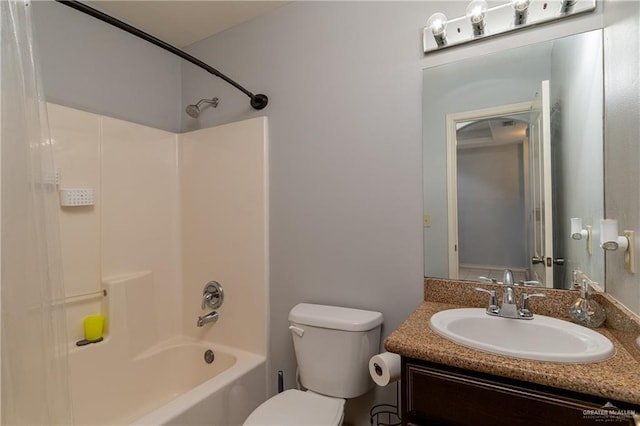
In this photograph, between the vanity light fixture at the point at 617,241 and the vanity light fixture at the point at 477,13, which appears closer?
the vanity light fixture at the point at 617,241

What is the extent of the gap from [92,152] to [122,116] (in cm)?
34

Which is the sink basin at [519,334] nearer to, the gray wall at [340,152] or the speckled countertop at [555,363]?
the speckled countertop at [555,363]

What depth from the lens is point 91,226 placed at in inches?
71.0

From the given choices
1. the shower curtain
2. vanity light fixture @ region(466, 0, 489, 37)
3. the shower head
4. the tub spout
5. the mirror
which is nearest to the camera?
the shower curtain

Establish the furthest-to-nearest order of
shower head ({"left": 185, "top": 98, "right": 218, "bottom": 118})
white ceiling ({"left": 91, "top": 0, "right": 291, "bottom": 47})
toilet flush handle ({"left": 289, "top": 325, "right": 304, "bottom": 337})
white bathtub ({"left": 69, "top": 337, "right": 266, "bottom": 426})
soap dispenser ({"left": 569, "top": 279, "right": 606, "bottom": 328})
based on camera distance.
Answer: shower head ({"left": 185, "top": 98, "right": 218, "bottom": 118}), white ceiling ({"left": 91, "top": 0, "right": 291, "bottom": 47}), toilet flush handle ({"left": 289, "top": 325, "right": 304, "bottom": 337}), white bathtub ({"left": 69, "top": 337, "right": 266, "bottom": 426}), soap dispenser ({"left": 569, "top": 279, "right": 606, "bottom": 328})

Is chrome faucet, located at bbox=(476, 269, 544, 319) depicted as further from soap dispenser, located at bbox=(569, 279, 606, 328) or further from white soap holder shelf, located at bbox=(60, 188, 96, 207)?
white soap holder shelf, located at bbox=(60, 188, 96, 207)

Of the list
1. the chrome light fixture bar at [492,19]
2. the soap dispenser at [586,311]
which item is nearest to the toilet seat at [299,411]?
the soap dispenser at [586,311]

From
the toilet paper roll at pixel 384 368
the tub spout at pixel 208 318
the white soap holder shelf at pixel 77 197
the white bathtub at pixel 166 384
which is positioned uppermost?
the white soap holder shelf at pixel 77 197

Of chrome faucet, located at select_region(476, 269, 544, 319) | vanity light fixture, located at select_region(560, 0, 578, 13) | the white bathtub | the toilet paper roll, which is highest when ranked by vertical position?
vanity light fixture, located at select_region(560, 0, 578, 13)

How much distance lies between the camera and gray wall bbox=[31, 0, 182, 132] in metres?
1.70

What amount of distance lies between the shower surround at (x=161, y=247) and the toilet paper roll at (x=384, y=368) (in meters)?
0.79

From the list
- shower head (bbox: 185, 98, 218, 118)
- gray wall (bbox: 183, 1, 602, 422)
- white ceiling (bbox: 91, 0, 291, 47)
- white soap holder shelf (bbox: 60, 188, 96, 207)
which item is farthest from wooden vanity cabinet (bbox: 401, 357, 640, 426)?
white ceiling (bbox: 91, 0, 291, 47)

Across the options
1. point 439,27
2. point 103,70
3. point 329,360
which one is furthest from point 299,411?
point 103,70

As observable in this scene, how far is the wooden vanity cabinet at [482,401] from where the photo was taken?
809 millimetres
